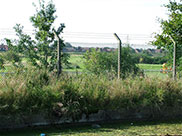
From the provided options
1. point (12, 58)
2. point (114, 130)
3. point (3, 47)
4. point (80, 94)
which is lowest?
point (114, 130)

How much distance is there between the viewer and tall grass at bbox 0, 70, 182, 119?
7.29m

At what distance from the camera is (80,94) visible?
790 cm

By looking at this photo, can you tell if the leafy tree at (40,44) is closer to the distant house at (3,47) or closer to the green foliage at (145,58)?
the distant house at (3,47)

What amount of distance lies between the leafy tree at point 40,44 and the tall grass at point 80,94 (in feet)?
5.64

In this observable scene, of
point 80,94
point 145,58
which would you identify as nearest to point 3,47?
point 80,94

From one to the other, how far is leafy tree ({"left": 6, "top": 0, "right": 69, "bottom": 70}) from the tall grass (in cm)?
172

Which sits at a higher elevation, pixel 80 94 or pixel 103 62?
pixel 103 62

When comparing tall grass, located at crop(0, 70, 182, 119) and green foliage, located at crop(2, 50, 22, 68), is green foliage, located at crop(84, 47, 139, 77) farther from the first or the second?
green foliage, located at crop(2, 50, 22, 68)

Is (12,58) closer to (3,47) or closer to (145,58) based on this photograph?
(3,47)

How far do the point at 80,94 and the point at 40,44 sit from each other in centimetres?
341

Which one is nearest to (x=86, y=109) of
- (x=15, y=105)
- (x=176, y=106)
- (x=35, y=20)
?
(x=15, y=105)

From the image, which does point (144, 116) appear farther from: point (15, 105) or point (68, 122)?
point (15, 105)

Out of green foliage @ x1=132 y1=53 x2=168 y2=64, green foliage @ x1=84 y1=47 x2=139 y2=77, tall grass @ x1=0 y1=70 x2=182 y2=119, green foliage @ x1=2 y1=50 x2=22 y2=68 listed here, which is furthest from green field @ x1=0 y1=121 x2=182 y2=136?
green foliage @ x1=132 y1=53 x2=168 y2=64

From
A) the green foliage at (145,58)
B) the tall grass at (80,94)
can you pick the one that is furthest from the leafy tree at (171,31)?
the tall grass at (80,94)
